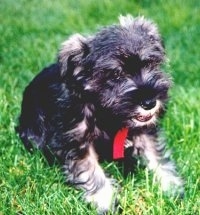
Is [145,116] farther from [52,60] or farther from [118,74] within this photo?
[52,60]

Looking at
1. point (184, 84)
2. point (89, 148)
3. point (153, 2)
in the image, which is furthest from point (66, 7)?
point (89, 148)

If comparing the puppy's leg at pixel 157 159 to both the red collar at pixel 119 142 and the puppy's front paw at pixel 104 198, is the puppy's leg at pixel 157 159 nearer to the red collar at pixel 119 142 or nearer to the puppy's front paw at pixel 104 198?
the red collar at pixel 119 142

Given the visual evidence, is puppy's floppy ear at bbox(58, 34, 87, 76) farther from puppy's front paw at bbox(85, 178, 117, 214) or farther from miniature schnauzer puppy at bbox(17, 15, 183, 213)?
puppy's front paw at bbox(85, 178, 117, 214)

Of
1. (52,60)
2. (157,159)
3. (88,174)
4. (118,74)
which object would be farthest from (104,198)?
(52,60)

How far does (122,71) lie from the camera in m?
4.17

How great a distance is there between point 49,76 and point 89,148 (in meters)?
0.75

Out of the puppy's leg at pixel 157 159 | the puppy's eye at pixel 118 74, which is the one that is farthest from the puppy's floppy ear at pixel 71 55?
the puppy's leg at pixel 157 159

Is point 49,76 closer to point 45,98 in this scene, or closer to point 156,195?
point 45,98

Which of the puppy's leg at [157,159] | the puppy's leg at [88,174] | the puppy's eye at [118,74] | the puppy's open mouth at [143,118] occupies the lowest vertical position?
the puppy's leg at [157,159]

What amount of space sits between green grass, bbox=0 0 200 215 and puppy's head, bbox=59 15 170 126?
46 cm

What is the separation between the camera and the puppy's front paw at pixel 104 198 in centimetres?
433

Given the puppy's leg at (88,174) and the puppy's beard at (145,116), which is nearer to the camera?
the puppy's beard at (145,116)

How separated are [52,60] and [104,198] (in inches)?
116

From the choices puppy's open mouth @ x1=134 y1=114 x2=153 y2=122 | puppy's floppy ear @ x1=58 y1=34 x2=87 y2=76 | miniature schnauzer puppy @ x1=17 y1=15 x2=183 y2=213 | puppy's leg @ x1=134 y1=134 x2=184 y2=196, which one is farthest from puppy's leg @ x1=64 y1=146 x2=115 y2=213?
puppy's floppy ear @ x1=58 y1=34 x2=87 y2=76
